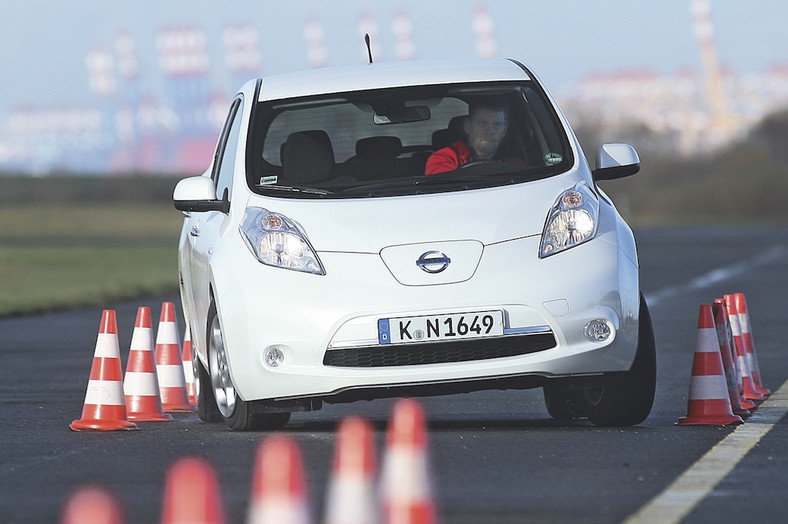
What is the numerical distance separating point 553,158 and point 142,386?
2534 millimetres

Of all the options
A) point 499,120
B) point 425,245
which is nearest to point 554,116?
point 499,120

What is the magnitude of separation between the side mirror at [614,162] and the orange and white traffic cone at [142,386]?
256 cm

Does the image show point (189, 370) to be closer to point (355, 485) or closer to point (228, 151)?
point (228, 151)

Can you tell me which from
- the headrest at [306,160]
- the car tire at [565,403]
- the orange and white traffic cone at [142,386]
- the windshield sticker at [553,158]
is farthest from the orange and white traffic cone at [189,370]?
the windshield sticker at [553,158]

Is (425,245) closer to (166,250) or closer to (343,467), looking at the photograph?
(343,467)

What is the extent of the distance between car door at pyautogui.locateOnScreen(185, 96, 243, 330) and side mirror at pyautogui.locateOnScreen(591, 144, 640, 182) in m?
1.79

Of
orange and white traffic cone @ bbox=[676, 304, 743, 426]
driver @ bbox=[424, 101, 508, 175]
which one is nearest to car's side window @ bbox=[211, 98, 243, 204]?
driver @ bbox=[424, 101, 508, 175]

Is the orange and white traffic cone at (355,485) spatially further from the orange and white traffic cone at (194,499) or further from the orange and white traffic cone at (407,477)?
the orange and white traffic cone at (194,499)

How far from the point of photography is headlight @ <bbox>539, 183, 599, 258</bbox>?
7.93m

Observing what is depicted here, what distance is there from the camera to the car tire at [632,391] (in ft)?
26.6

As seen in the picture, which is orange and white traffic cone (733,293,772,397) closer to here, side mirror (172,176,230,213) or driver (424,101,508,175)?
driver (424,101,508,175)

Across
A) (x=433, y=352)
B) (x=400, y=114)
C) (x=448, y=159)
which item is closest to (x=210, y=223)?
(x=400, y=114)

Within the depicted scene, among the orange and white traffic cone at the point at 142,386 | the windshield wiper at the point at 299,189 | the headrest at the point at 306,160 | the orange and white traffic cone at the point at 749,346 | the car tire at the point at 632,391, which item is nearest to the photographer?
the car tire at the point at 632,391

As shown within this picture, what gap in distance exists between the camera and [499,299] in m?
7.77
